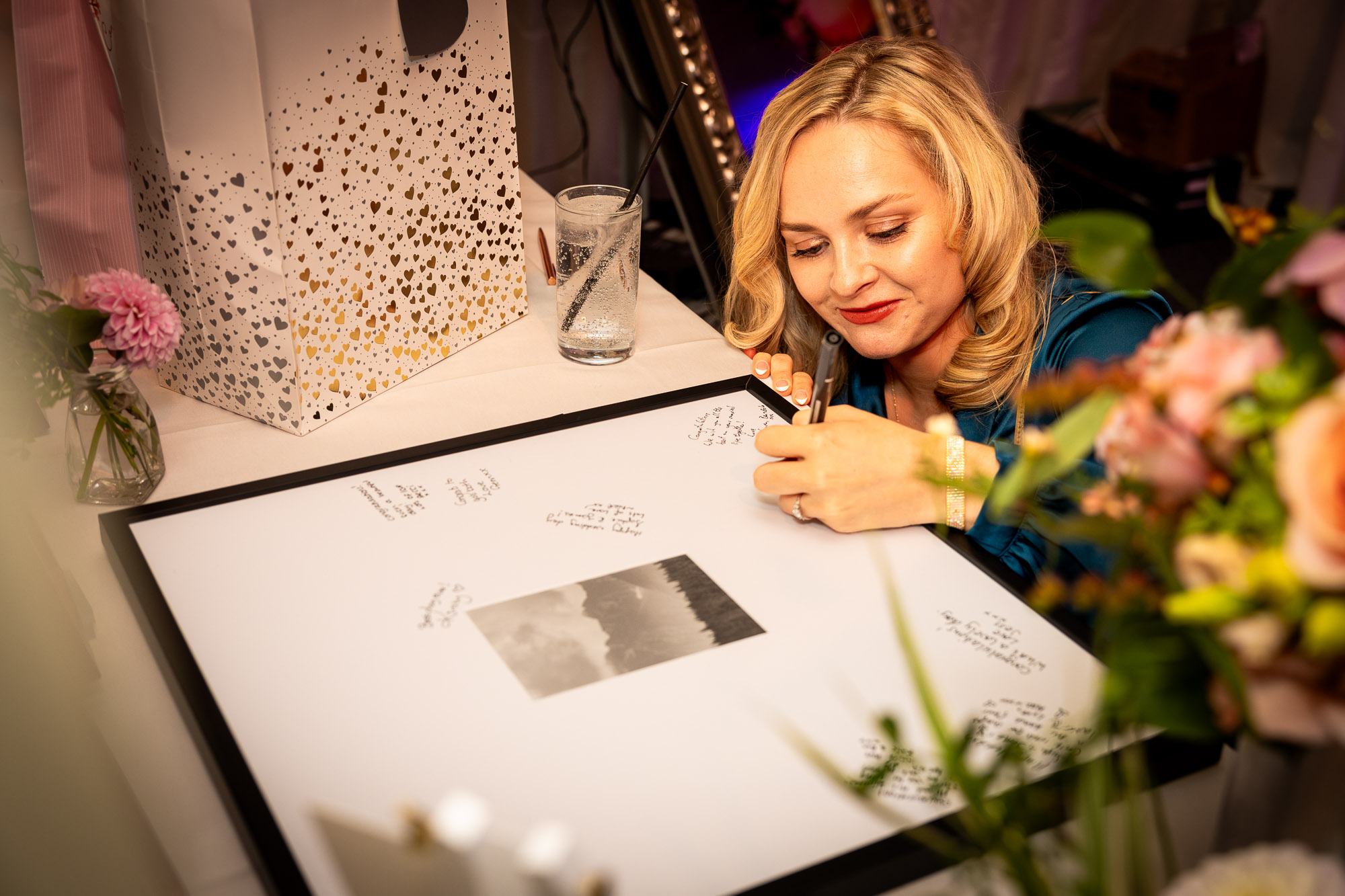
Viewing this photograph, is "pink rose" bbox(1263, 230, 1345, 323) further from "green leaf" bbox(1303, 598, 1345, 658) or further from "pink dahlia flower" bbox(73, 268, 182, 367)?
"pink dahlia flower" bbox(73, 268, 182, 367)

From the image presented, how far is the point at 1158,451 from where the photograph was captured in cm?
38

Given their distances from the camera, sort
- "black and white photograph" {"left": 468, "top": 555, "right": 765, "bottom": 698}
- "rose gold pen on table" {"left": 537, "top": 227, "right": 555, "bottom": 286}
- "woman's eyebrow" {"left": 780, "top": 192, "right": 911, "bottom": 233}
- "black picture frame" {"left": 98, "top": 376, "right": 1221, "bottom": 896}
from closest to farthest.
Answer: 1. "black picture frame" {"left": 98, "top": 376, "right": 1221, "bottom": 896}
2. "black and white photograph" {"left": 468, "top": 555, "right": 765, "bottom": 698}
3. "woman's eyebrow" {"left": 780, "top": 192, "right": 911, "bottom": 233}
4. "rose gold pen on table" {"left": 537, "top": 227, "right": 555, "bottom": 286}

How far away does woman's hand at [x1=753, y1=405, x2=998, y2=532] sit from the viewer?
82 cm

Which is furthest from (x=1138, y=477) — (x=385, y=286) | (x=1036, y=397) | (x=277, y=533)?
(x=385, y=286)

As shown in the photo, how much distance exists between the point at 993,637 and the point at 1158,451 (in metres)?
0.37

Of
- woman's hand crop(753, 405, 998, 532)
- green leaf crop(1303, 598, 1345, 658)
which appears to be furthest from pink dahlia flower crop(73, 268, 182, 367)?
green leaf crop(1303, 598, 1345, 658)

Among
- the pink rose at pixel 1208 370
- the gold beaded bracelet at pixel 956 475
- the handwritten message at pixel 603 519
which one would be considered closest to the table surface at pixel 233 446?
the handwritten message at pixel 603 519

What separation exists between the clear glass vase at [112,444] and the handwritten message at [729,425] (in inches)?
19.1

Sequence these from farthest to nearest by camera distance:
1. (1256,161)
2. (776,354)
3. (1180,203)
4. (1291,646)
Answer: (1256,161) → (1180,203) → (776,354) → (1291,646)

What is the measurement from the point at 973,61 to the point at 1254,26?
82 cm

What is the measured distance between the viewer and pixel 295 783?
593 mm

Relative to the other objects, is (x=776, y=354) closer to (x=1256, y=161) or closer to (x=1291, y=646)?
(x=1291, y=646)

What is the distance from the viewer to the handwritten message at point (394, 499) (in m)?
0.83

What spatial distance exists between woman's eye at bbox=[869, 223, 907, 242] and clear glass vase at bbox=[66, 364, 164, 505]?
73 cm
